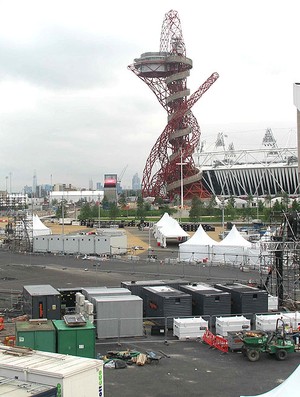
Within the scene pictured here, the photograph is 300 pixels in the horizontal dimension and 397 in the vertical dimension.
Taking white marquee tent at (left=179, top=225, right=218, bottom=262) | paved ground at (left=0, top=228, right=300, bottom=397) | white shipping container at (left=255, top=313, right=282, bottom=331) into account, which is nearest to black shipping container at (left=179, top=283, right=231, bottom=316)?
white shipping container at (left=255, top=313, right=282, bottom=331)

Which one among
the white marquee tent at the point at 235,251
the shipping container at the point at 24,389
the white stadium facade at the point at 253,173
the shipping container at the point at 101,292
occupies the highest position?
the white stadium facade at the point at 253,173

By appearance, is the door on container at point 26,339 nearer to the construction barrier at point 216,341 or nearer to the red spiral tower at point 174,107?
the construction barrier at point 216,341

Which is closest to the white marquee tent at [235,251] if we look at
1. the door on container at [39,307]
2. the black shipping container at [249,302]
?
the black shipping container at [249,302]

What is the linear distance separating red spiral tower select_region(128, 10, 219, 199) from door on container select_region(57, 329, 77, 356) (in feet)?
377

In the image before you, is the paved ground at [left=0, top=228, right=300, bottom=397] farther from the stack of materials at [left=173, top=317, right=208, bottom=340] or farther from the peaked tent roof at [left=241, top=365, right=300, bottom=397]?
the peaked tent roof at [left=241, top=365, right=300, bottom=397]

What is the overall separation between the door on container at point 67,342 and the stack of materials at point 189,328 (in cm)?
546

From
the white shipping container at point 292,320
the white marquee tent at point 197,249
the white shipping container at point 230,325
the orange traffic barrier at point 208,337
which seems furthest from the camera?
the white marquee tent at point 197,249

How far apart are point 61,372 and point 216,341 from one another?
10.4m

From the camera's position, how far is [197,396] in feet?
54.1

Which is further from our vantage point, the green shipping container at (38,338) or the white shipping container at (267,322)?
the white shipping container at (267,322)

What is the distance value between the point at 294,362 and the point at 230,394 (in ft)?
14.4

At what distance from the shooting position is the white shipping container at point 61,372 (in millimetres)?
12648

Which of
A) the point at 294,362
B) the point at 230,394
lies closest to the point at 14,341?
the point at 230,394

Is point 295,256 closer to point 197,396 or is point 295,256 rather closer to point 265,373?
point 265,373
